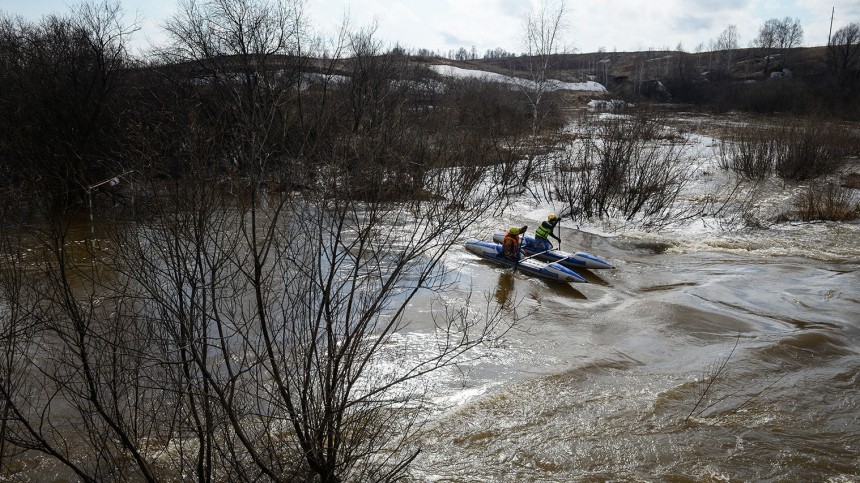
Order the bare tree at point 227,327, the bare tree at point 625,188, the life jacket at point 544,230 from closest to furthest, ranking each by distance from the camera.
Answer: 1. the bare tree at point 227,327
2. the life jacket at point 544,230
3. the bare tree at point 625,188

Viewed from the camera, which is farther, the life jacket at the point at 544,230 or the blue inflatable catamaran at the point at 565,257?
the life jacket at the point at 544,230

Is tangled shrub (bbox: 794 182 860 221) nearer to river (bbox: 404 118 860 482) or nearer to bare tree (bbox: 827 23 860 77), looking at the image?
river (bbox: 404 118 860 482)

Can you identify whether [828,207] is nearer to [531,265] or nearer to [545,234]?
[545,234]

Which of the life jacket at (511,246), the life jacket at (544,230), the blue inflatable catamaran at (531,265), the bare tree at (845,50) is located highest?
the bare tree at (845,50)

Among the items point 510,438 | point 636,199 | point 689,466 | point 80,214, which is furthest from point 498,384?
point 80,214

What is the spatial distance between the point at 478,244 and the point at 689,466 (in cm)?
833

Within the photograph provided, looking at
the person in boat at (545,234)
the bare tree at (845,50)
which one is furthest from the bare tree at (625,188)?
the bare tree at (845,50)

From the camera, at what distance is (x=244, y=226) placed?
180 inches

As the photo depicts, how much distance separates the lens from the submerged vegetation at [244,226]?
460cm

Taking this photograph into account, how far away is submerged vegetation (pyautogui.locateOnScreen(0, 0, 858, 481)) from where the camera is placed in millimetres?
4602

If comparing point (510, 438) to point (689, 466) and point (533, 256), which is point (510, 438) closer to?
point (689, 466)

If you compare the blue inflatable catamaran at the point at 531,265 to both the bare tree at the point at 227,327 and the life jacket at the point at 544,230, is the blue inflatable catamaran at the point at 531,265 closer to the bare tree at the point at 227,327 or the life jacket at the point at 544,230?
the life jacket at the point at 544,230

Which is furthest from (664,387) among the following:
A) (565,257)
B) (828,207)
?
(828,207)

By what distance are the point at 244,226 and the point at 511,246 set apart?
903 centimetres
